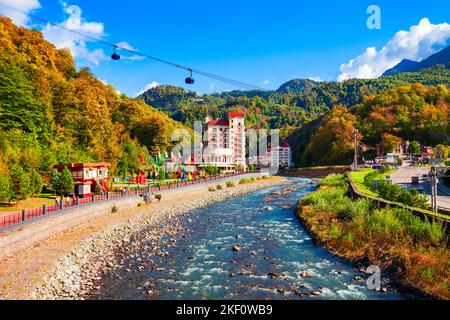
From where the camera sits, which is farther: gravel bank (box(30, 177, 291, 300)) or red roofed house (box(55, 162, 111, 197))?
red roofed house (box(55, 162, 111, 197))

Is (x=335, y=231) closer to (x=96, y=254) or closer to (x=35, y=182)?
(x=96, y=254)

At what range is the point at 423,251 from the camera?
15344 mm

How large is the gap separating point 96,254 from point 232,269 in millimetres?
8056

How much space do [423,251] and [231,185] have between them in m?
49.6

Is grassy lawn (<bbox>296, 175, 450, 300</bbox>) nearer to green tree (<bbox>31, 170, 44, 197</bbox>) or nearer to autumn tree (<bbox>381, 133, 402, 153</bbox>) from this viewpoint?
green tree (<bbox>31, 170, 44, 197</bbox>)

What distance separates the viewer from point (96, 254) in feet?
63.1

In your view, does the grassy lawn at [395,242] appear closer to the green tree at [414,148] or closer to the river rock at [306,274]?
the river rock at [306,274]

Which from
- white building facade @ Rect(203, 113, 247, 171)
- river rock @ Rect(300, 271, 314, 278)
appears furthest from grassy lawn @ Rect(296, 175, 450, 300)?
white building facade @ Rect(203, 113, 247, 171)

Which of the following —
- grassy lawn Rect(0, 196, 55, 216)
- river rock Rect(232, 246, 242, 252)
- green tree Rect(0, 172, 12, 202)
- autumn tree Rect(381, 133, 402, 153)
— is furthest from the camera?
autumn tree Rect(381, 133, 402, 153)

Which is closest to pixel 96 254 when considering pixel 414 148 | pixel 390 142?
pixel 414 148

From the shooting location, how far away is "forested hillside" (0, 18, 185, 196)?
34.2 m

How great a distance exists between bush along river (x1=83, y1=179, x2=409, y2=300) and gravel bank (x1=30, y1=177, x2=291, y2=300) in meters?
0.47

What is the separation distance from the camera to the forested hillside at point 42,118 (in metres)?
34.2
